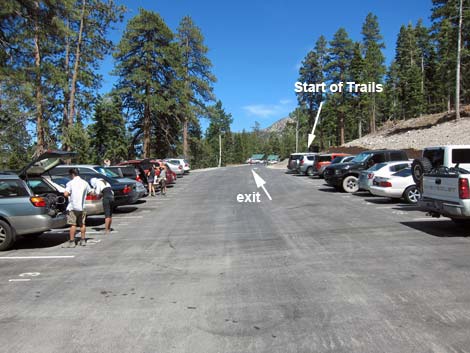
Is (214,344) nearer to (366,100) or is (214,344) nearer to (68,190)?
(68,190)

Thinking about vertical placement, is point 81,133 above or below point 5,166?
above

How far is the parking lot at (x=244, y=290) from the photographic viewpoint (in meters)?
4.00

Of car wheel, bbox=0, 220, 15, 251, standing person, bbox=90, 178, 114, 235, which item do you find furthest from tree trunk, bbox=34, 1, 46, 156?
car wheel, bbox=0, 220, 15, 251

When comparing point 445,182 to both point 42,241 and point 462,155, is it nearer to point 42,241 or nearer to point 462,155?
point 462,155

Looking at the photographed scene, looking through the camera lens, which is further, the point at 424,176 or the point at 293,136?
the point at 293,136

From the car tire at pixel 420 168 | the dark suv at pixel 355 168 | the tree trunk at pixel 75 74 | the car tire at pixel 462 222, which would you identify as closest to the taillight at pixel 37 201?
the car tire at pixel 420 168

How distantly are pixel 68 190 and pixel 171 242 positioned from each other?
2.38 m

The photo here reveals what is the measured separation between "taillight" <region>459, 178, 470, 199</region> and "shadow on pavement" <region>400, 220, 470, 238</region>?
1.08 metres

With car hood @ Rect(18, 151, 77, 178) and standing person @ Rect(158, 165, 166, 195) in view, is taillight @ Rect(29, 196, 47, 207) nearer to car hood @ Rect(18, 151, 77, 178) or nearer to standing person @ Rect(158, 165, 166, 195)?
car hood @ Rect(18, 151, 77, 178)

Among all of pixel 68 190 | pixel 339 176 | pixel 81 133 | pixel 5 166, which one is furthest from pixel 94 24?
pixel 68 190

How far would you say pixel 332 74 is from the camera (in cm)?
6750

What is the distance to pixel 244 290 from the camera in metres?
5.51

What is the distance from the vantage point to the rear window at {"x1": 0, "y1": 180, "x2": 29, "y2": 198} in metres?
8.44

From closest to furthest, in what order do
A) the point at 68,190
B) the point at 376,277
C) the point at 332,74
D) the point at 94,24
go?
the point at 376,277 < the point at 68,190 < the point at 94,24 < the point at 332,74
